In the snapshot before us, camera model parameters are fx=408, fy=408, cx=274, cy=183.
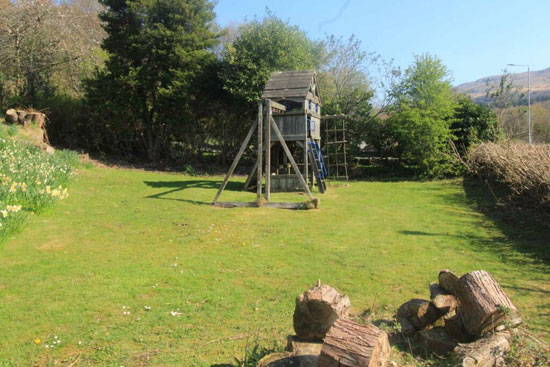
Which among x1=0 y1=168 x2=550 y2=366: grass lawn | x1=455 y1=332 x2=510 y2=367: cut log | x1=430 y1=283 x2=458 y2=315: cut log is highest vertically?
x1=430 y1=283 x2=458 y2=315: cut log

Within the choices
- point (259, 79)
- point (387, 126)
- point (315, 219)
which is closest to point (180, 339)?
point (315, 219)

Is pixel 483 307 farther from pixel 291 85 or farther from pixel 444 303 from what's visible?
pixel 291 85

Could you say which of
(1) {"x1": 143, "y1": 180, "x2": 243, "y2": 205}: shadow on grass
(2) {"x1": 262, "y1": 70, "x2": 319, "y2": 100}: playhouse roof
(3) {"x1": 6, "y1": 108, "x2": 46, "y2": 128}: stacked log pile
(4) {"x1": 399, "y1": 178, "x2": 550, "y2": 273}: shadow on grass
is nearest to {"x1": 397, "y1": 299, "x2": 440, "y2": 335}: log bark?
(4) {"x1": 399, "y1": 178, "x2": 550, "y2": 273}: shadow on grass

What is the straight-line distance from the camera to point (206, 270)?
6.41m

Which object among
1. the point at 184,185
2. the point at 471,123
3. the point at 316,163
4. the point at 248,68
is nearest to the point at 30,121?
the point at 184,185

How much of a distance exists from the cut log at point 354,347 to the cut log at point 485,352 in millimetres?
608

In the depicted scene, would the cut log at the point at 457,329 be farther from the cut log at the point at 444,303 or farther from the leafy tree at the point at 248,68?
the leafy tree at the point at 248,68

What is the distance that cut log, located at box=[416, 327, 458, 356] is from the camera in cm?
347

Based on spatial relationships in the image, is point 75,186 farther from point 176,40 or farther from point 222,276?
point 176,40

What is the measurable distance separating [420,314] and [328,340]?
1.50m

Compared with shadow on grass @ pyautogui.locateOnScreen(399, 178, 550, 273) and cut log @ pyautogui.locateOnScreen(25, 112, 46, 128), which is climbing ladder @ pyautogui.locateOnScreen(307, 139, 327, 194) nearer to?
shadow on grass @ pyautogui.locateOnScreen(399, 178, 550, 273)

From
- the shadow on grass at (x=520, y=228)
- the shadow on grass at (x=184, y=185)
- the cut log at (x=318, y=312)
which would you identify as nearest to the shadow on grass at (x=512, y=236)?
the shadow on grass at (x=520, y=228)

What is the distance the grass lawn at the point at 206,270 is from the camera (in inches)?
169

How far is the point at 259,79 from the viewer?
19641 millimetres
